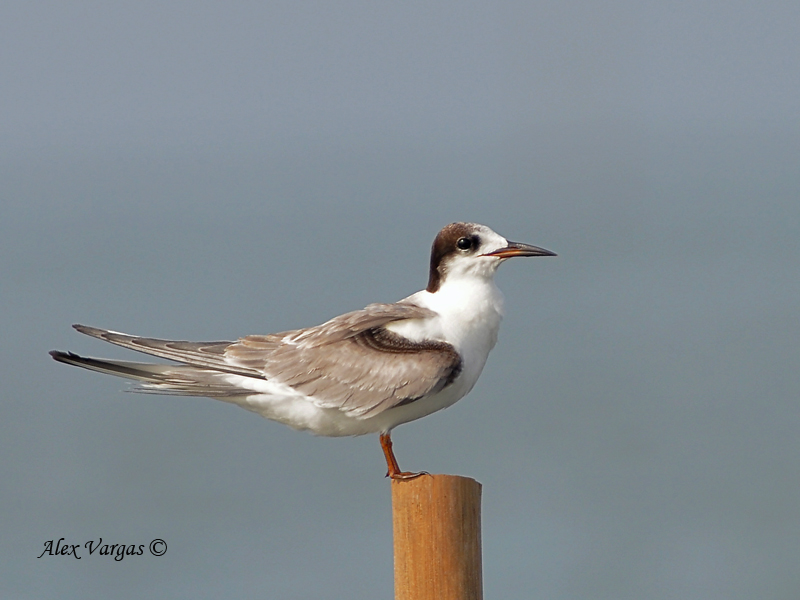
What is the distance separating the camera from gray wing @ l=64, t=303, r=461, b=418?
6105 mm

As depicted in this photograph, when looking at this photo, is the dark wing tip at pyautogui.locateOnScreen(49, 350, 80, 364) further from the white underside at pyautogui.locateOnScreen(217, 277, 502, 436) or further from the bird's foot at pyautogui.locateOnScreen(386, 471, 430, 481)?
the bird's foot at pyautogui.locateOnScreen(386, 471, 430, 481)

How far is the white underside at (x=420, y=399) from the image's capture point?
6246 mm

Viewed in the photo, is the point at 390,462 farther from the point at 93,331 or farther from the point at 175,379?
the point at 93,331

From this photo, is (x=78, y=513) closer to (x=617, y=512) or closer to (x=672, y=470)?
(x=617, y=512)

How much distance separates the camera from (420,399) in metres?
6.14

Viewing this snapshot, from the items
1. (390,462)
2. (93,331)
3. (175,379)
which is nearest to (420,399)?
(390,462)

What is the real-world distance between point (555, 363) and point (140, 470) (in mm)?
7812

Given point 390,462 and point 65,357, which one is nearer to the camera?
point 65,357

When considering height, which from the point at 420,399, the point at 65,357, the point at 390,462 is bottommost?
the point at 390,462

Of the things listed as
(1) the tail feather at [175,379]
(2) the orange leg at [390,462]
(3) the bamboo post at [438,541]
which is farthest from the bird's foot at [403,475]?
(1) the tail feather at [175,379]

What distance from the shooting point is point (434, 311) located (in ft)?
21.3

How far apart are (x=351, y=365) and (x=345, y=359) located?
0.22ft

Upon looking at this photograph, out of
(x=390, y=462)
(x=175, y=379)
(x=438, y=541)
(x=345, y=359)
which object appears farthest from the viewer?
(x=345, y=359)

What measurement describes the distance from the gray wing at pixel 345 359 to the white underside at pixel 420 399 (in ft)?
0.15
